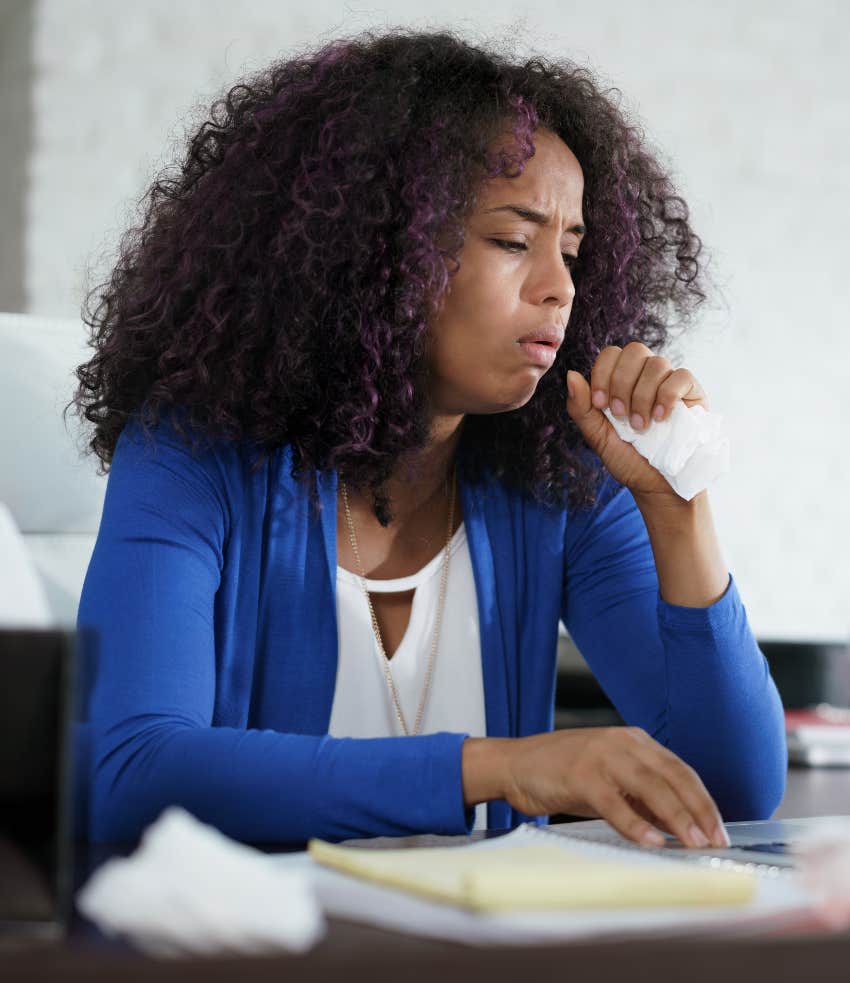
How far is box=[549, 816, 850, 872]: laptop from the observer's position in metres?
0.68

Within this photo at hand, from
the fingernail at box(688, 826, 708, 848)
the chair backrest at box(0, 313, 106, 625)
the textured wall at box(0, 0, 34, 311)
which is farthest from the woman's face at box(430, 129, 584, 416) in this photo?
the textured wall at box(0, 0, 34, 311)

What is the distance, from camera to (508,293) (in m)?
1.20

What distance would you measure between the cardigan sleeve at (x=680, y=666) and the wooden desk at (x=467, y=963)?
1.93ft

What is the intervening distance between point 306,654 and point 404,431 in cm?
24

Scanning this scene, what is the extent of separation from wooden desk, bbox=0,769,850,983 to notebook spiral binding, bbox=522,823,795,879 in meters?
0.17

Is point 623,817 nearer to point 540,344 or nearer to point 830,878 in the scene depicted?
point 830,878

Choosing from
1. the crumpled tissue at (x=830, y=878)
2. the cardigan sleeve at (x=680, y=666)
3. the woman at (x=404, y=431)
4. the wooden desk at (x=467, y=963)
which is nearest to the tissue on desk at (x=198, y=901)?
the wooden desk at (x=467, y=963)

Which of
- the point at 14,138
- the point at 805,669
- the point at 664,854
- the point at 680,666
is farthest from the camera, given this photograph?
the point at 14,138

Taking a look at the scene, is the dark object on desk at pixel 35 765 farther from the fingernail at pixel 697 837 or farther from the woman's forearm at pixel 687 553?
the woman's forearm at pixel 687 553

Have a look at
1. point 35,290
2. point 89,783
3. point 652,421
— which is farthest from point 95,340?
point 35,290

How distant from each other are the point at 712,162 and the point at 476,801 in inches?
105

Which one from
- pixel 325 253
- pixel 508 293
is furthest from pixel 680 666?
pixel 325 253

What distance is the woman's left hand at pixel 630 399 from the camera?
117 centimetres

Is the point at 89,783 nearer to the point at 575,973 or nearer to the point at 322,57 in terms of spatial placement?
the point at 575,973
